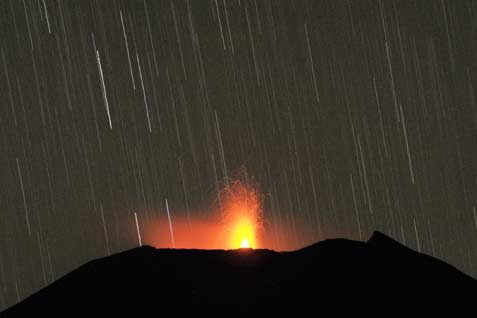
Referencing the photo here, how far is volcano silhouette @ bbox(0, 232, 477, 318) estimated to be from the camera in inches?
586

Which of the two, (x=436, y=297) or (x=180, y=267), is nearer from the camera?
(x=436, y=297)

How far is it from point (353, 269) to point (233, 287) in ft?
8.47

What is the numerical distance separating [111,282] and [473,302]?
7873 millimetres

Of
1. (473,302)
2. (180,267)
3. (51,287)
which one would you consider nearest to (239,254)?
(180,267)

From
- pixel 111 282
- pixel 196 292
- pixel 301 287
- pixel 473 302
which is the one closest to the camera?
pixel 473 302

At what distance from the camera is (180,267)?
18.1 meters

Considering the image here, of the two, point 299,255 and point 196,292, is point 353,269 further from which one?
point 196,292

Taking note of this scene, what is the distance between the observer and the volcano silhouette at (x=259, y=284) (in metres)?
14.9

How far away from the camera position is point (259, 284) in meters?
Result: 16.5

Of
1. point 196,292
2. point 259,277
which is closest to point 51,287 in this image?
point 196,292

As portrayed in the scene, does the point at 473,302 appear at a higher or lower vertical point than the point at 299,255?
lower

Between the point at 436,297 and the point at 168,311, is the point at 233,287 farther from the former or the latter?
the point at 436,297

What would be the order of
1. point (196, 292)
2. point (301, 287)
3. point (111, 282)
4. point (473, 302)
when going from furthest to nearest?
point (111, 282) → point (196, 292) → point (301, 287) → point (473, 302)

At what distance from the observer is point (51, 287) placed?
1845cm
